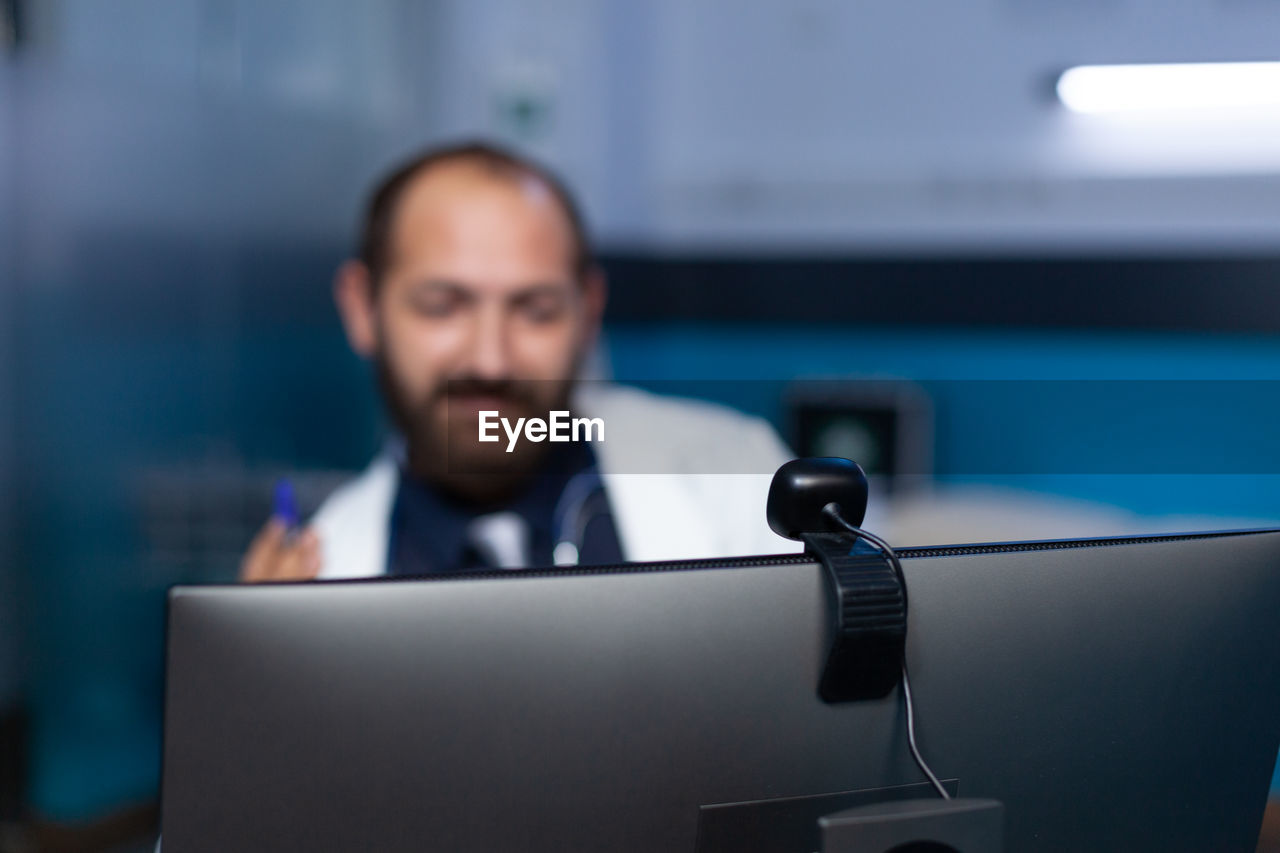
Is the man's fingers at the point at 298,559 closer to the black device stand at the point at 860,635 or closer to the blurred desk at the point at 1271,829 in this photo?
the black device stand at the point at 860,635

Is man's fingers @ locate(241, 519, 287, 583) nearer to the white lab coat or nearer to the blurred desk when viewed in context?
the white lab coat

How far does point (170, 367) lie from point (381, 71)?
1.14 metres

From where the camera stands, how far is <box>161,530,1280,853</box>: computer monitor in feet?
1.72

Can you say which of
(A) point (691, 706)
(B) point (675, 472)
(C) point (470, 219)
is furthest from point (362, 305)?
(A) point (691, 706)

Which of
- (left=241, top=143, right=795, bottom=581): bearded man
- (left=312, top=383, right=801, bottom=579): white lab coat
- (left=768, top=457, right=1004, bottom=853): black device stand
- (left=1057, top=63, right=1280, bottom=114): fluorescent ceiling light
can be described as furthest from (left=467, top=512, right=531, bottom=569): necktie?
(left=1057, top=63, right=1280, bottom=114): fluorescent ceiling light

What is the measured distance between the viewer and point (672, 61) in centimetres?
296

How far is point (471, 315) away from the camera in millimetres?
1200

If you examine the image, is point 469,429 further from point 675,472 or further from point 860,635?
point 860,635

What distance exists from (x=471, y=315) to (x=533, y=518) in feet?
0.85

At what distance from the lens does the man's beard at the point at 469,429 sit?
982 mm

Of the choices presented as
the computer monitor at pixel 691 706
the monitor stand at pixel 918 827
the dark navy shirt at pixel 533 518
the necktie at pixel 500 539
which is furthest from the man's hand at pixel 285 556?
the monitor stand at pixel 918 827

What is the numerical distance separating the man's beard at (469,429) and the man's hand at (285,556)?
17 cm

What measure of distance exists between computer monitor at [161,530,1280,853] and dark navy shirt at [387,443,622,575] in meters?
0.50

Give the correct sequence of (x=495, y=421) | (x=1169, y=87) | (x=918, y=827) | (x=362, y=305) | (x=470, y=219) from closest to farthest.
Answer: (x=918, y=827)
(x=495, y=421)
(x=470, y=219)
(x=362, y=305)
(x=1169, y=87)
